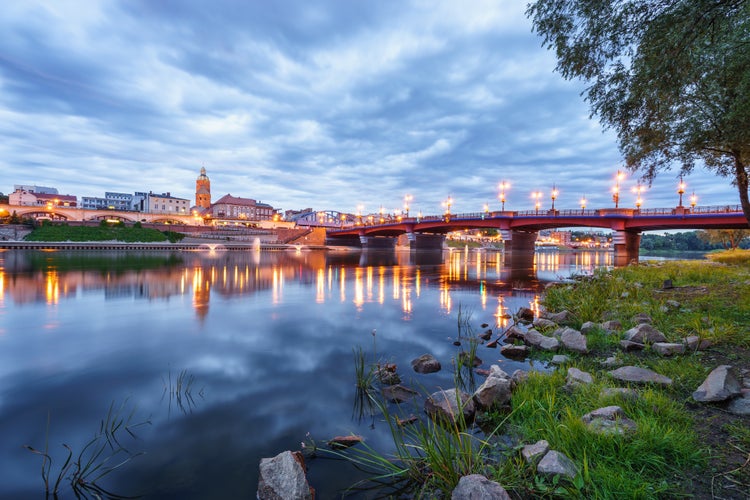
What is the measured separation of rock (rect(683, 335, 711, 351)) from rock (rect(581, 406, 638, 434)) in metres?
4.62

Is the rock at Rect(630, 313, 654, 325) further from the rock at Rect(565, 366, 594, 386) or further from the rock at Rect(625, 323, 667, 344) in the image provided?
the rock at Rect(565, 366, 594, 386)

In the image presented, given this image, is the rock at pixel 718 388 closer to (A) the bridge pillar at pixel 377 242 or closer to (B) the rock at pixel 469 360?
(B) the rock at pixel 469 360

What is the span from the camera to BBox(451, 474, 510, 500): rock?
10.8ft

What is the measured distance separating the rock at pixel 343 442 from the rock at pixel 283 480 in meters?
1.10

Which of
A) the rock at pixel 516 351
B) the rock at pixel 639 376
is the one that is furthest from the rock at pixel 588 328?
the rock at pixel 639 376

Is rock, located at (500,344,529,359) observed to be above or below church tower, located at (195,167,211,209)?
below

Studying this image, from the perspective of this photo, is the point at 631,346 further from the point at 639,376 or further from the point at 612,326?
the point at 639,376

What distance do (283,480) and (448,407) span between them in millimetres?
2774

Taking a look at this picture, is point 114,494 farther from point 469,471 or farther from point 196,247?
point 196,247

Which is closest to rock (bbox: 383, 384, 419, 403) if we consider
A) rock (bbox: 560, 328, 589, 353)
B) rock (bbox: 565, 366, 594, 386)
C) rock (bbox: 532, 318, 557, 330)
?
rock (bbox: 565, 366, 594, 386)

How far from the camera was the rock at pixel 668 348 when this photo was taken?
736 centimetres

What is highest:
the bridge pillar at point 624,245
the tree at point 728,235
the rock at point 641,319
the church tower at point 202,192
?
the church tower at point 202,192

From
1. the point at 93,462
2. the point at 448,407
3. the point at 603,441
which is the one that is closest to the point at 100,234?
the point at 93,462

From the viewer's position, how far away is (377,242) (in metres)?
114
